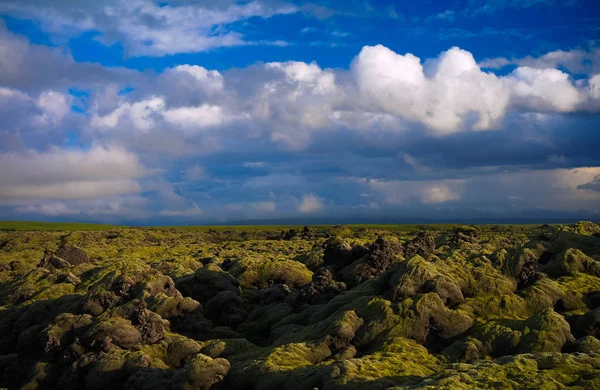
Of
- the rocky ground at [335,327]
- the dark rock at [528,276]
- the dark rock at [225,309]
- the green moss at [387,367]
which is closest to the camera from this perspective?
the green moss at [387,367]

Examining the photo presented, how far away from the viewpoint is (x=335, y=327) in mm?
31469

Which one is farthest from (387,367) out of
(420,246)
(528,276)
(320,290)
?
(420,246)

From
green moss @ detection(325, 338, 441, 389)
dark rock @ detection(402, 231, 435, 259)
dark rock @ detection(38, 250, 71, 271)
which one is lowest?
green moss @ detection(325, 338, 441, 389)

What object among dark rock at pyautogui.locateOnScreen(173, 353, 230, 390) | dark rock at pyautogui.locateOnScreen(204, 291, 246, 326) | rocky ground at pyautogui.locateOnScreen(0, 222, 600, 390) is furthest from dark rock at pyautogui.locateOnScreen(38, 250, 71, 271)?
dark rock at pyautogui.locateOnScreen(173, 353, 230, 390)

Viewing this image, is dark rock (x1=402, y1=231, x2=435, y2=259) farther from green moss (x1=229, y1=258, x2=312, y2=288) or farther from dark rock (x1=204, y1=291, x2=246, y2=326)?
dark rock (x1=204, y1=291, x2=246, y2=326)

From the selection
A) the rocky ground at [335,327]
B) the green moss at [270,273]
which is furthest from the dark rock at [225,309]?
the green moss at [270,273]

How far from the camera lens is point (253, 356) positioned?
31.8 m

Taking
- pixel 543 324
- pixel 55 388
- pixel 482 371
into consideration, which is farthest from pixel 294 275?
pixel 482 371

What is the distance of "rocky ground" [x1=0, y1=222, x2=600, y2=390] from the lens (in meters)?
25.5

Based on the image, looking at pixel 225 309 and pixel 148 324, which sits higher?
pixel 148 324

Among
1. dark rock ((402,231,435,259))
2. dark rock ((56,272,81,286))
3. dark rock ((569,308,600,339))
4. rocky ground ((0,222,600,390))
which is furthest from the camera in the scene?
dark rock ((402,231,435,259))

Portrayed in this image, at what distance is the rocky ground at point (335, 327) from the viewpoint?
25.5 meters

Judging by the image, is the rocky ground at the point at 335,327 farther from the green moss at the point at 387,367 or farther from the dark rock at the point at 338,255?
the dark rock at the point at 338,255

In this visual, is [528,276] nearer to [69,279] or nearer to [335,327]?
[335,327]
